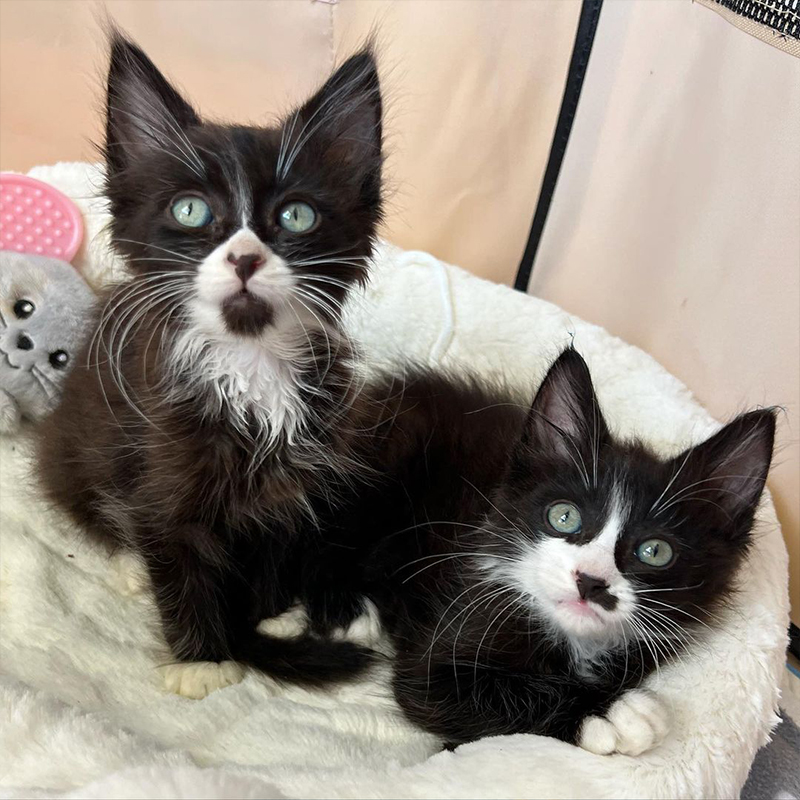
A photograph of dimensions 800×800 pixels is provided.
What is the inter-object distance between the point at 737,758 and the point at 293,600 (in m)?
0.96

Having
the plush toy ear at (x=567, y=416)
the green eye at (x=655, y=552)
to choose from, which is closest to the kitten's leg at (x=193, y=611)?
the plush toy ear at (x=567, y=416)

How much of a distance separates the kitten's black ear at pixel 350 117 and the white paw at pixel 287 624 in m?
0.99

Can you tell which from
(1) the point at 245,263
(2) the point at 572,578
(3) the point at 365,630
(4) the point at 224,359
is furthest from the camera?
(3) the point at 365,630

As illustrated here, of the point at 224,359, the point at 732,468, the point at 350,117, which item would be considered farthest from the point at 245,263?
the point at 732,468

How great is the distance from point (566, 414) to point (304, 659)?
0.76 m

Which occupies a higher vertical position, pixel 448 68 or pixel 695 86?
pixel 695 86

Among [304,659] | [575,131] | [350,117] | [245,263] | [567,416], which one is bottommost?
[304,659]

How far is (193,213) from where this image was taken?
1.29 metres

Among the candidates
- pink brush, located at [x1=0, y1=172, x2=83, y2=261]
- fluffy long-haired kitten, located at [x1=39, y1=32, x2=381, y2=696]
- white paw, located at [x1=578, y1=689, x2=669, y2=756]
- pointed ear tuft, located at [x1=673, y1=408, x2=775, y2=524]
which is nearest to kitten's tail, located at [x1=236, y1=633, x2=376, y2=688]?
fluffy long-haired kitten, located at [x1=39, y1=32, x2=381, y2=696]

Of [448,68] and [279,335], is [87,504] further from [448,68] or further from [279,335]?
[448,68]

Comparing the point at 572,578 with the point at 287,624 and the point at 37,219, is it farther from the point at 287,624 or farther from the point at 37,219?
the point at 37,219

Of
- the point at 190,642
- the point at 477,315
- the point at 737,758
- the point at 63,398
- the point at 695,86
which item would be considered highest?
the point at 695,86

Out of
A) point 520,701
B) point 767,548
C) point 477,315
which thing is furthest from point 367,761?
point 477,315

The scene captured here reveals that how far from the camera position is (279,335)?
1.41 m
